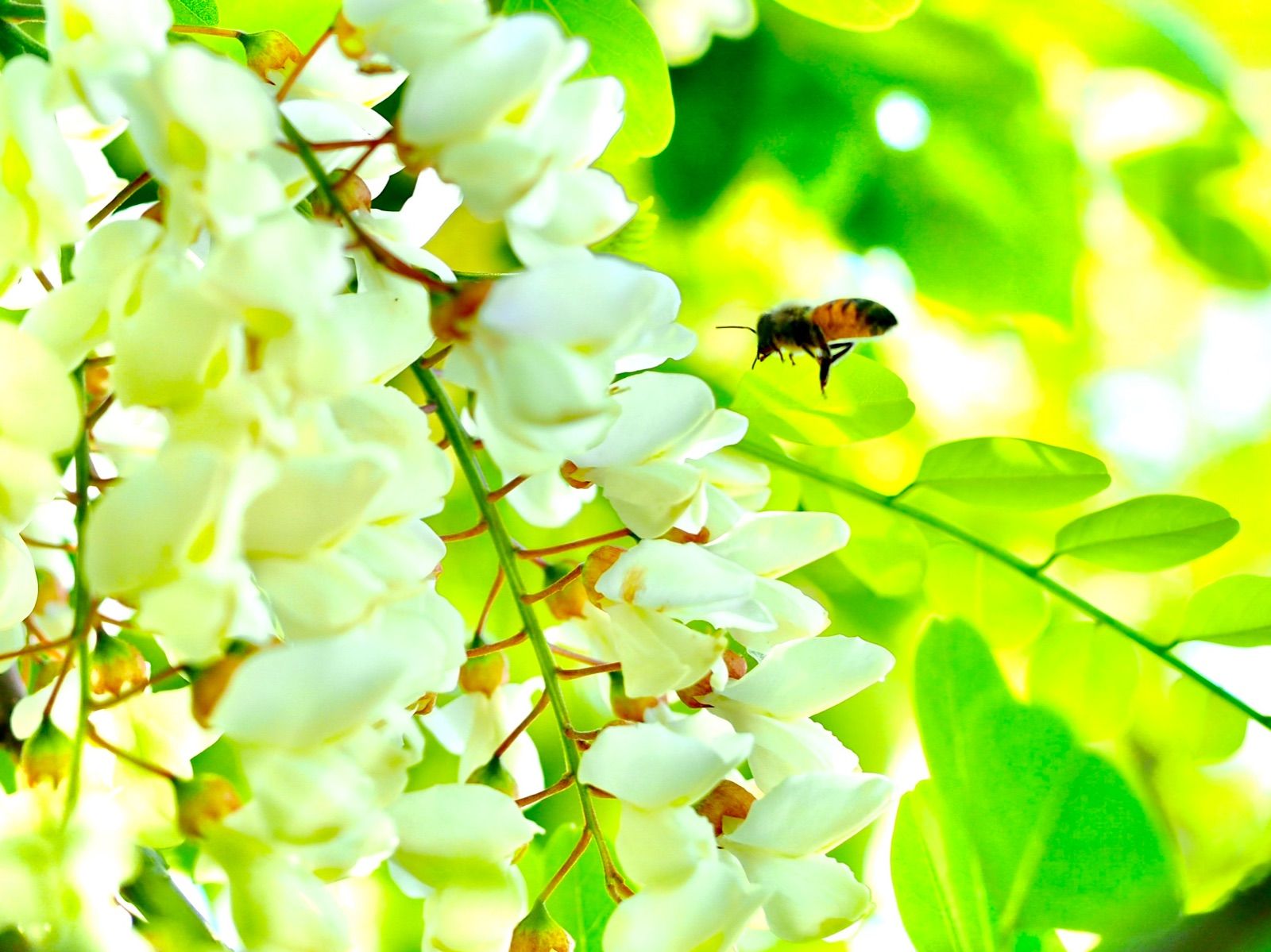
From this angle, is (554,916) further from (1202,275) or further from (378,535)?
(1202,275)

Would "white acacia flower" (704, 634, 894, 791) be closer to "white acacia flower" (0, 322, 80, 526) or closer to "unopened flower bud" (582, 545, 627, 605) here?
"unopened flower bud" (582, 545, 627, 605)

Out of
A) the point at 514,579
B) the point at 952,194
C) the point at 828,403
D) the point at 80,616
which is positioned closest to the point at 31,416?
the point at 80,616

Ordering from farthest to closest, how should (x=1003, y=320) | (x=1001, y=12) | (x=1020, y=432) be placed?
1. (x=1020, y=432)
2. (x=1003, y=320)
3. (x=1001, y=12)

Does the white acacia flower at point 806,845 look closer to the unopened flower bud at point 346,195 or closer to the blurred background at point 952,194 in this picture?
the unopened flower bud at point 346,195

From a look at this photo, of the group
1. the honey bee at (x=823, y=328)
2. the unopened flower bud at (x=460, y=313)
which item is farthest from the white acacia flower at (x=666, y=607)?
the honey bee at (x=823, y=328)

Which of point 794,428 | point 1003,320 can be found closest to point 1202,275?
point 1003,320
